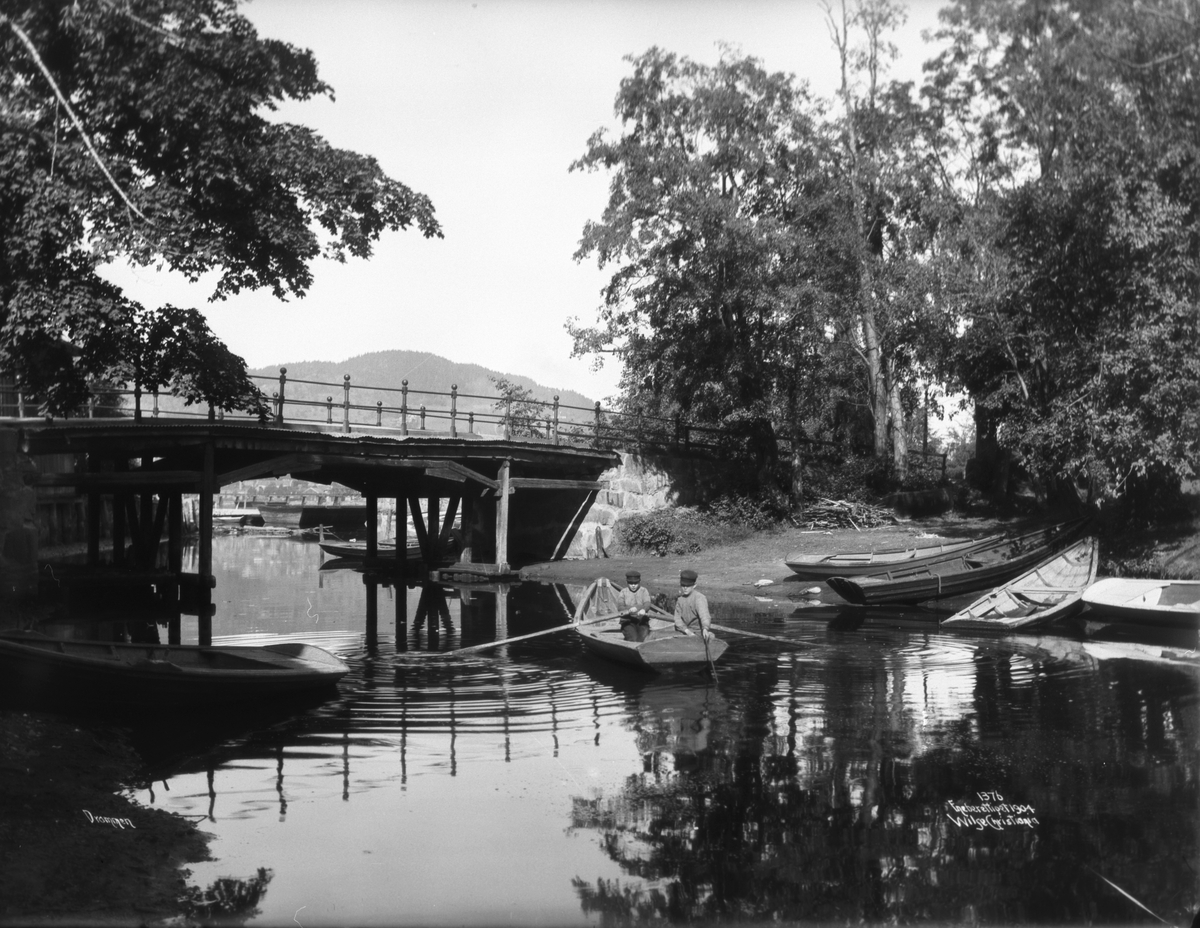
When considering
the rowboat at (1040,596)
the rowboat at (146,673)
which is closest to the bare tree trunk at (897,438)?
the rowboat at (1040,596)

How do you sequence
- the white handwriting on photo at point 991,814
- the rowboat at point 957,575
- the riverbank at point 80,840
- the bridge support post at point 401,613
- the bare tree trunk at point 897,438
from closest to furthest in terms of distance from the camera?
the riverbank at point 80,840 → the white handwriting on photo at point 991,814 → the bridge support post at point 401,613 → the rowboat at point 957,575 → the bare tree trunk at point 897,438

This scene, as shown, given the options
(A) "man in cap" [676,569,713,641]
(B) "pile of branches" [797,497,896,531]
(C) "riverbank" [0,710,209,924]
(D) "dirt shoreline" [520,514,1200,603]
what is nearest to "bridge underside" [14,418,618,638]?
(D) "dirt shoreline" [520,514,1200,603]

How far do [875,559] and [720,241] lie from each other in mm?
10159

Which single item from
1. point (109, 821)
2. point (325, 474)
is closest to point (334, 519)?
point (325, 474)

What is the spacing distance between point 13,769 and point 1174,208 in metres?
19.4

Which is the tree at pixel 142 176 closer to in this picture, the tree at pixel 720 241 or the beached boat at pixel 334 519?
the tree at pixel 720 241

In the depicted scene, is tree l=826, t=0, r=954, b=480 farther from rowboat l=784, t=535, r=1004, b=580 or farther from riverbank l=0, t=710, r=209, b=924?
riverbank l=0, t=710, r=209, b=924

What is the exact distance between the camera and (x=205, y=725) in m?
11.9

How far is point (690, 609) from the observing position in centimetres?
1566

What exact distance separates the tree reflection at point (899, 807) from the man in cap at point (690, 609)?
1177 mm

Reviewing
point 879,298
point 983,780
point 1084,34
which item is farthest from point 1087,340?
point 983,780

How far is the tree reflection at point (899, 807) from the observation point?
7105 mm

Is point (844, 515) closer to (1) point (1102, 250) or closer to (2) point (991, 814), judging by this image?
(1) point (1102, 250)

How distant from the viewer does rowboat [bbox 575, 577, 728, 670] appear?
14945mm
